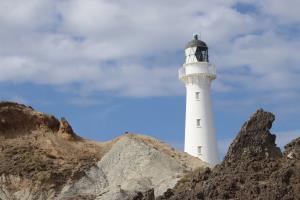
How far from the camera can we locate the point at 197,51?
62625mm

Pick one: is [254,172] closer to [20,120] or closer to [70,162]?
[70,162]

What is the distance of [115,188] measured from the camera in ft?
145

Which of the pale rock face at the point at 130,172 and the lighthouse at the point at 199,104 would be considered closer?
the pale rock face at the point at 130,172

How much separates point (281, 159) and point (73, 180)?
1680 cm

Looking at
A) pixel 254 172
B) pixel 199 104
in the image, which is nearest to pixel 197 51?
pixel 199 104

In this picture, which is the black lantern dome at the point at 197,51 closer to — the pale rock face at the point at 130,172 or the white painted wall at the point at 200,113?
the white painted wall at the point at 200,113

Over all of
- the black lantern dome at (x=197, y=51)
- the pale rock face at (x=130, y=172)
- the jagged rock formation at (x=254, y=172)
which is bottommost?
the jagged rock formation at (x=254, y=172)

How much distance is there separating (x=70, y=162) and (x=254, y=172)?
1956 cm

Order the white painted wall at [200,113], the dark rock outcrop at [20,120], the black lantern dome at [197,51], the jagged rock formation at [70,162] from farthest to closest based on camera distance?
the black lantern dome at [197,51]
the white painted wall at [200,113]
the dark rock outcrop at [20,120]
the jagged rock formation at [70,162]

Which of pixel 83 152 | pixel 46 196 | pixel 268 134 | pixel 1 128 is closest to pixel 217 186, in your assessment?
pixel 268 134

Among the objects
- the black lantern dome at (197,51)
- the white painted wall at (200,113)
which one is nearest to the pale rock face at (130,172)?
the white painted wall at (200,113)

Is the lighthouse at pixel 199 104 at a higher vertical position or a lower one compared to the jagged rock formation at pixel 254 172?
higher

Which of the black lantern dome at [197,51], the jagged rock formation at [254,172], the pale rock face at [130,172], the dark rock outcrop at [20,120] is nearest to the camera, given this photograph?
the jagged rock formation at [254,172]

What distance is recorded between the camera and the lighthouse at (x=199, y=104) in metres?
58.2
